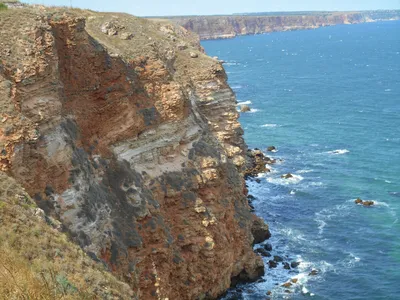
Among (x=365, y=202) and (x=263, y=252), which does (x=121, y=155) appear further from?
(x=365, y=202)

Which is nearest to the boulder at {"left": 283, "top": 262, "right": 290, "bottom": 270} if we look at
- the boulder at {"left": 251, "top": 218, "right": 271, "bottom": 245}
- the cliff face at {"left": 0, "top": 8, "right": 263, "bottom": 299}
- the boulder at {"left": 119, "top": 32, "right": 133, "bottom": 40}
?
the cliff face at {"left": 0, "top": 8, "right": 263, "bottom": 299}

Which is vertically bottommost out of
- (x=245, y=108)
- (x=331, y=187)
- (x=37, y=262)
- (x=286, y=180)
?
(x=331, y=187)

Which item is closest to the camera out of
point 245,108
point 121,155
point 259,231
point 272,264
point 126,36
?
point 121,155

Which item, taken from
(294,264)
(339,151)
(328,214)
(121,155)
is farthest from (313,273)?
(339,151)

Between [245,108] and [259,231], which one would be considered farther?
[245,108]

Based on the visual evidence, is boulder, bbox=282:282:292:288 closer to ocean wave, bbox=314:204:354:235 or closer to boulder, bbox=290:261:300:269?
boulder, bbox=290:261:300:269

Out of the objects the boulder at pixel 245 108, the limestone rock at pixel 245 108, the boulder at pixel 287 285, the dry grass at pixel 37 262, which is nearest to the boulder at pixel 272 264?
the boulder at pixel 287 285

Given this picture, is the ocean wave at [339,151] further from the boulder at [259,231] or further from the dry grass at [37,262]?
the dry grass at [37,262]

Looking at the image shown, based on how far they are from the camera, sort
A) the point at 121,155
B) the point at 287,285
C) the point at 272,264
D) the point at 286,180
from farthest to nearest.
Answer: the point at 286,180
the point at 272,264
the point at 287,285
the point at 121,155
